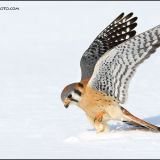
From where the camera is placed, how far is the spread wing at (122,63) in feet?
25.3

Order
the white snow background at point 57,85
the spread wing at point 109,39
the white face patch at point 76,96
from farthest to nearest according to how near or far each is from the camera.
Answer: the spread wing at point 109,39 < the white face patch at point 76,96 < the white snow background at point 57,85

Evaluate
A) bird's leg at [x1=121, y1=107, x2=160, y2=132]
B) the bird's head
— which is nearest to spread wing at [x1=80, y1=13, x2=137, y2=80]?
the bird's head

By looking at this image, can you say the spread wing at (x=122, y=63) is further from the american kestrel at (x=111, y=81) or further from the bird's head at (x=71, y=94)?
the bird's head at (x=71, y=94)

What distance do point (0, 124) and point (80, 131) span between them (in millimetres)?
1041

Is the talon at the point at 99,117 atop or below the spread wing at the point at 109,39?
below

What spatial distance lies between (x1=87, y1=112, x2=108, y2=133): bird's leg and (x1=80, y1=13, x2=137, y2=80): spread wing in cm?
58

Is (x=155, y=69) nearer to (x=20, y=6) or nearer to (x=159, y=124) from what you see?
(x=159, y=124)

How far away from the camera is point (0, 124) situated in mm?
8773

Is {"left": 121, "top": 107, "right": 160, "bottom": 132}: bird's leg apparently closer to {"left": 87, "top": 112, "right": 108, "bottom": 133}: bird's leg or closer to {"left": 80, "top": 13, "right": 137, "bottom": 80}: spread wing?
{"left": 87, "top": 112, "right": 108, "bottom": 133}: bird's leg

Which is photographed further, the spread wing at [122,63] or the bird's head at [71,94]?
the bird's head at [71,94]

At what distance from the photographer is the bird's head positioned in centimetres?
805

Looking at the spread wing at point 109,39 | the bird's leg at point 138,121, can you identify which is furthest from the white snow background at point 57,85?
the spread wing at point 109,39

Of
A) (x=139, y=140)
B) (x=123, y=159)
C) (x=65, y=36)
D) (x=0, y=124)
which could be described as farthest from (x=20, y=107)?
(x=65, y=36)

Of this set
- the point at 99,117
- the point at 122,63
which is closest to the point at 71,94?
the point at 99,117
